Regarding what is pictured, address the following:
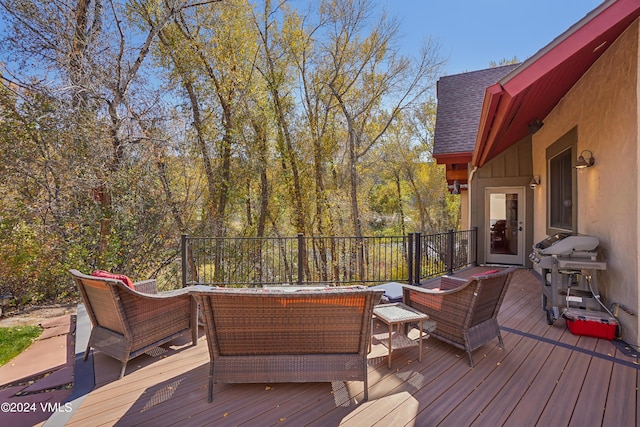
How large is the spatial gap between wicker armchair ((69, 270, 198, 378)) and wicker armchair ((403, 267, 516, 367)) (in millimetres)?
2384

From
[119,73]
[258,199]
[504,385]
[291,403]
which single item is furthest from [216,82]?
[504,385]

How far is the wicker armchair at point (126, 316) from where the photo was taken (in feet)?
7.75

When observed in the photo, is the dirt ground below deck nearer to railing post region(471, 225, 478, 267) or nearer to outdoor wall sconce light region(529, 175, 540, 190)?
railing post region(471, 225, 478, 267)

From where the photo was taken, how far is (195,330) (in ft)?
9.76

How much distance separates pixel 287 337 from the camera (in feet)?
6.93

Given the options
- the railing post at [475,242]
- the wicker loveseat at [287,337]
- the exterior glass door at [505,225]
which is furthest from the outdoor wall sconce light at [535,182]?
the wicker loveseat at [287,337]

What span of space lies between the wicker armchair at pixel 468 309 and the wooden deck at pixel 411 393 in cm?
19

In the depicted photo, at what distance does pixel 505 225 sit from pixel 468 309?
17.8ft

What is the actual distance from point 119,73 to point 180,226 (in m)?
3.27

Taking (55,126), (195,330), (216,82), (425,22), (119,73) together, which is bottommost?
(195,330)

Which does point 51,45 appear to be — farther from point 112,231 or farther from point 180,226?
point 180,226

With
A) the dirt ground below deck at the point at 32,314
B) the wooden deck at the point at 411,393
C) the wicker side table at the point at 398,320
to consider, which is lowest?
the dirt ground below deck at the point at 32,314

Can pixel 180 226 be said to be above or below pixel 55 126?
below

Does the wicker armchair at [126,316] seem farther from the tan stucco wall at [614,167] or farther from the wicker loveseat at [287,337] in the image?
the tan stucco wall at [614,167]
